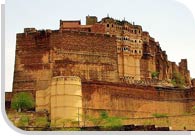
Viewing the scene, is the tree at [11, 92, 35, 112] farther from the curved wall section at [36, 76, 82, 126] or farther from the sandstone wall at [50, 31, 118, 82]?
the curved wall section at [36, 76, 82, 126]

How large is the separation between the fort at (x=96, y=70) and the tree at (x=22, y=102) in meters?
0.32

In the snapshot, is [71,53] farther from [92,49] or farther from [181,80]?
[181,80]

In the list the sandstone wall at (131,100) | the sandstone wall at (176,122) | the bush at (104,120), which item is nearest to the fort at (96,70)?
the sandstone wall at (131,100)

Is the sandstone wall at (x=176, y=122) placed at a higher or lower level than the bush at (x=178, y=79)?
lower

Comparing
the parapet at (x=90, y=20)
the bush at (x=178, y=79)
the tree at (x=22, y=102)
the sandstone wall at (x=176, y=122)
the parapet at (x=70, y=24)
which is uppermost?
the parapet at (x=90, y=20)

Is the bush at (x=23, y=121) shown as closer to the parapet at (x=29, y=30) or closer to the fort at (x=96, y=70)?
the fort at (x=96, y=70)

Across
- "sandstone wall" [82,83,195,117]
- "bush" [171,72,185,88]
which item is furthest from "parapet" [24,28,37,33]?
"bush" [171,72,185,88]

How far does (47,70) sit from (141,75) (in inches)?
156

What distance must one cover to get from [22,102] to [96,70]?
9.97 ft

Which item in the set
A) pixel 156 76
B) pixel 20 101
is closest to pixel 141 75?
pixel 156 76

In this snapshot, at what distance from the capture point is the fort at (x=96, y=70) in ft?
59.0

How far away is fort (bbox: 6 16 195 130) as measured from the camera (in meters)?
18.0

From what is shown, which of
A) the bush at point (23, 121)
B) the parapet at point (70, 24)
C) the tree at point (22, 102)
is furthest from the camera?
the parapet at point (70, 24)

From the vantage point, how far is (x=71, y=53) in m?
19.2
